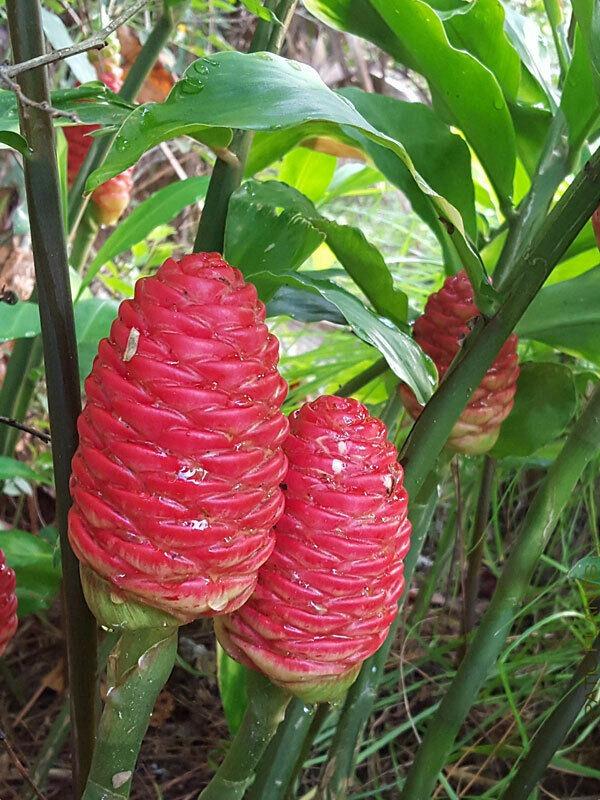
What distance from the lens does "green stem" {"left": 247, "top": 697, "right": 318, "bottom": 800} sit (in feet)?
2.09

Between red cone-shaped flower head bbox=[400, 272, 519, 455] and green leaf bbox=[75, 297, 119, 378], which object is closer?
red cone-shaped flower head bbox=[400, 272, 519, 455]

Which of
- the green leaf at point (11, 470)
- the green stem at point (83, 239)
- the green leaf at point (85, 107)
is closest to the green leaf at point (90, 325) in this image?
the green leaf at point (11, 470)

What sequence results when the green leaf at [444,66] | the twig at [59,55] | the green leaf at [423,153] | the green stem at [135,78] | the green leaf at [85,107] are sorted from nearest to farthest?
1. the twig at [59,55]
2. the green leaf at [85,107]
3. the green leaf at [444,66]
4. the green leaf at [423,153]
5. the green stem at [135,78]

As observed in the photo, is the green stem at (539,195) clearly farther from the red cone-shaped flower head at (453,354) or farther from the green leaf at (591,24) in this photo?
the green leaf at (591,24)

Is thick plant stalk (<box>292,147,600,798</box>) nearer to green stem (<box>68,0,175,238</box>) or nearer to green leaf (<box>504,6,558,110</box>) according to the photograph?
green leaf (<box>504,6,558,110</box>)

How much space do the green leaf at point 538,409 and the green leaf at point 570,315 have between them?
39 millimetres

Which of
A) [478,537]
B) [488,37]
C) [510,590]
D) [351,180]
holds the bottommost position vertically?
[478,537]

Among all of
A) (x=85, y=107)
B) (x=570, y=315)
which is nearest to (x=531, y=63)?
(x=570, y=315)

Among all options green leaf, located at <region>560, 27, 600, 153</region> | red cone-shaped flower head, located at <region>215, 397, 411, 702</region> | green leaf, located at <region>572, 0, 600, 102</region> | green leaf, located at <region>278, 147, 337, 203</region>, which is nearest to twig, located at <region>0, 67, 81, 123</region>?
red cone-shaped flower head, located at <region>215, 397, 411, 702</region>

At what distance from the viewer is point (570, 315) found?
704 mm

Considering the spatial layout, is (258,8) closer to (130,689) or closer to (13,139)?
(13,139)

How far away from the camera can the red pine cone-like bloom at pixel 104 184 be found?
119 centimetres

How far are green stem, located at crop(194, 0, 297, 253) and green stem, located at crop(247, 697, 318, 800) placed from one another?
15.1 inches

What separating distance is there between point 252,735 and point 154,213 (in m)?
0.66
